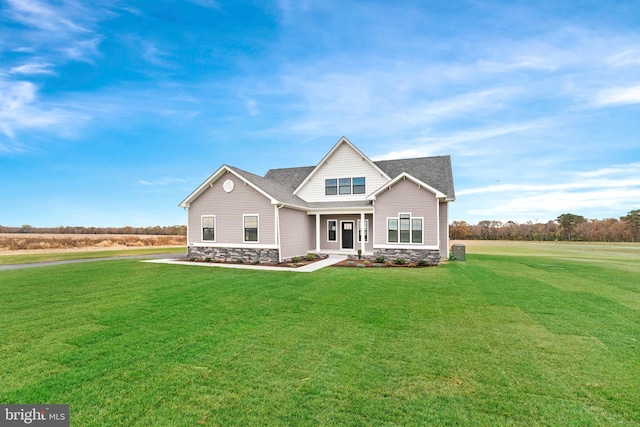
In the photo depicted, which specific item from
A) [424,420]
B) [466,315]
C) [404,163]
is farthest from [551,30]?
[424,420]

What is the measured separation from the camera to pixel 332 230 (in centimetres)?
2059

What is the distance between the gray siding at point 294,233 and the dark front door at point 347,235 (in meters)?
2.21

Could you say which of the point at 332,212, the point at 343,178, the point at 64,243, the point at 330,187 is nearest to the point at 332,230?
the point at 332,212

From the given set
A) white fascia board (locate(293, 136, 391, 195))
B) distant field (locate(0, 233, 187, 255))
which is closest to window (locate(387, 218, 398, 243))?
white fascia board (locate(293, 136, 391, 195))

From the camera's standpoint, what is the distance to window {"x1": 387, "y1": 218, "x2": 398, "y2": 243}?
1677 centimetres

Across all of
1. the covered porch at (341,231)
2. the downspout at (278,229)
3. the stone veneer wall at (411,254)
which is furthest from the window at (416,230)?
the downspout at (278,229)

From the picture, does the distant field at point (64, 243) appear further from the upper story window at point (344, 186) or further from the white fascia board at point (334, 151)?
the upper story window at point (344, 186)

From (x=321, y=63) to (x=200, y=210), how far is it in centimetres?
1135

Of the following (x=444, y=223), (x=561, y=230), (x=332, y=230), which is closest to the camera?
(x=444, y=223)

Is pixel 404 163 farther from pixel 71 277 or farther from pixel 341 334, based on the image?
pixel 71 277

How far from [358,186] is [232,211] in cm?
829

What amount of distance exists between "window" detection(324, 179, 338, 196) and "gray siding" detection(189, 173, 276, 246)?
5.06 meters

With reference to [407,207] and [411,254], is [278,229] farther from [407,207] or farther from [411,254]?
[411,254]

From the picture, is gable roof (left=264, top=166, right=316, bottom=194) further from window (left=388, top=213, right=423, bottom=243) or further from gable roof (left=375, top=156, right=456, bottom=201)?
window (left=388, top=213, right=423, bottom=243)
